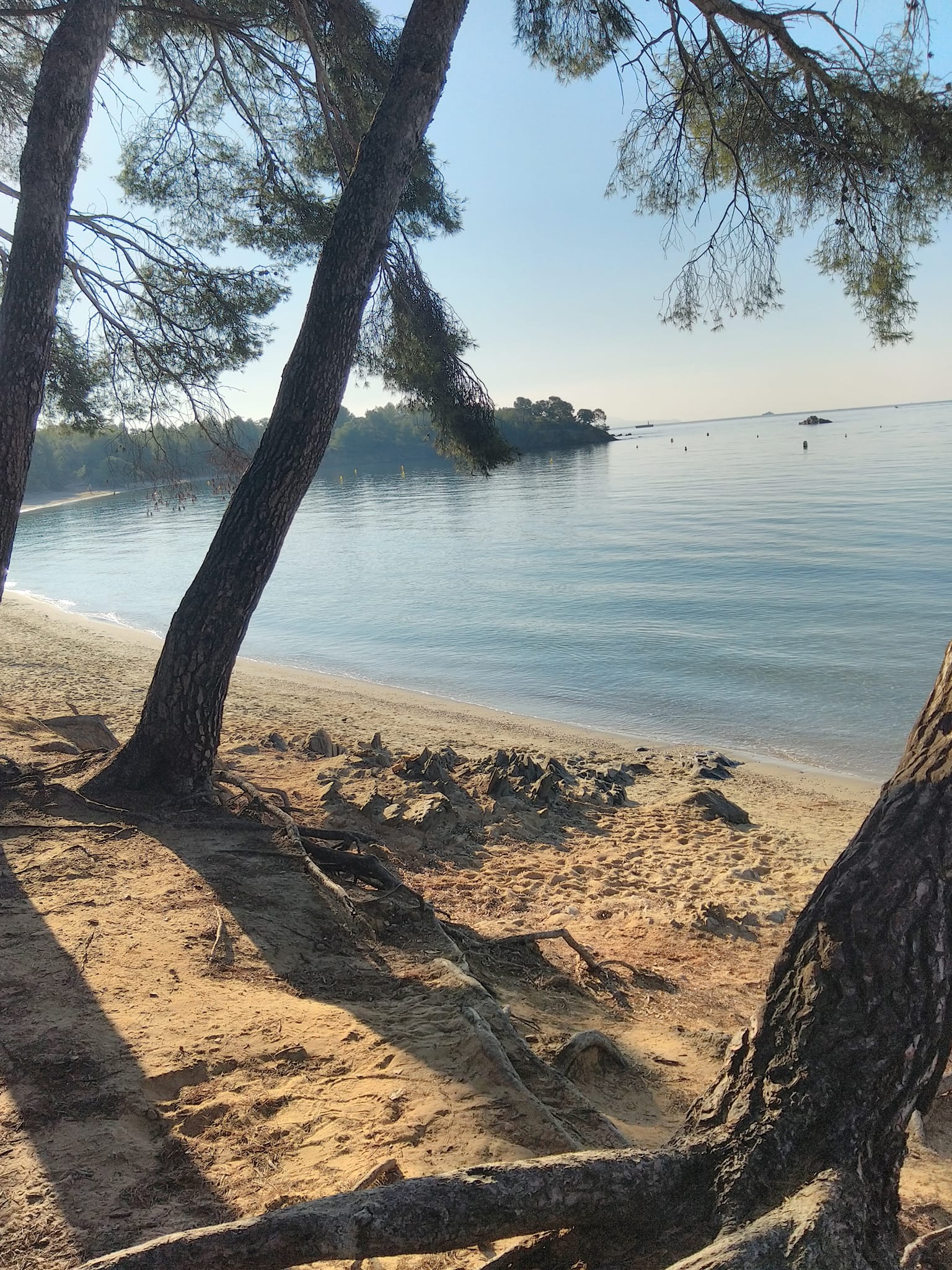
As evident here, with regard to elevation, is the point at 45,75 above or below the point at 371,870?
above

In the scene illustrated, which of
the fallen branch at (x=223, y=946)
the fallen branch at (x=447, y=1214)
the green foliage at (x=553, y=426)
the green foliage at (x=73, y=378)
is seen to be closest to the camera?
the fallen branch at (x=447, y=1214)

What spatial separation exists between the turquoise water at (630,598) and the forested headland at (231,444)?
40.1 inches

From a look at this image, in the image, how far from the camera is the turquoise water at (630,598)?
11.7 meters

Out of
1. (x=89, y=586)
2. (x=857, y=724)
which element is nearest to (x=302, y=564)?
(x=89, y=586)

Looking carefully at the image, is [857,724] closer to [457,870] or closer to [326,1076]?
[457,870]

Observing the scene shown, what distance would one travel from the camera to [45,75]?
4.27m

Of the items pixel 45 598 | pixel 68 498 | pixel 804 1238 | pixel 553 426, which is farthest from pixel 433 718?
pixel 553 426

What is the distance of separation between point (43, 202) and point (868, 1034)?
505cm

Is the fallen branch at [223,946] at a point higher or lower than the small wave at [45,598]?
higher

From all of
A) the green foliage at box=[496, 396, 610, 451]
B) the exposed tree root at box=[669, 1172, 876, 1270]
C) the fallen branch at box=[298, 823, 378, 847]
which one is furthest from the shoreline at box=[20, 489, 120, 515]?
the exposed tree root at box=[669, 1172, 876, 1270]

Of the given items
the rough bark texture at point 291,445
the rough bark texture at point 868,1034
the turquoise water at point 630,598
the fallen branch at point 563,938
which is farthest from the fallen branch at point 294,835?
the turquoise water at point 630,598

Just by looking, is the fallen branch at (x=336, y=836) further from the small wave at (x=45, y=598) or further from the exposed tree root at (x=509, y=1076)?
the small wave at (x=45, y=598)

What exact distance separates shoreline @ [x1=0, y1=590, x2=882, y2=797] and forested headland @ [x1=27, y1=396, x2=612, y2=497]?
2864 millimetres

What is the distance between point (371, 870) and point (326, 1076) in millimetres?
1834
